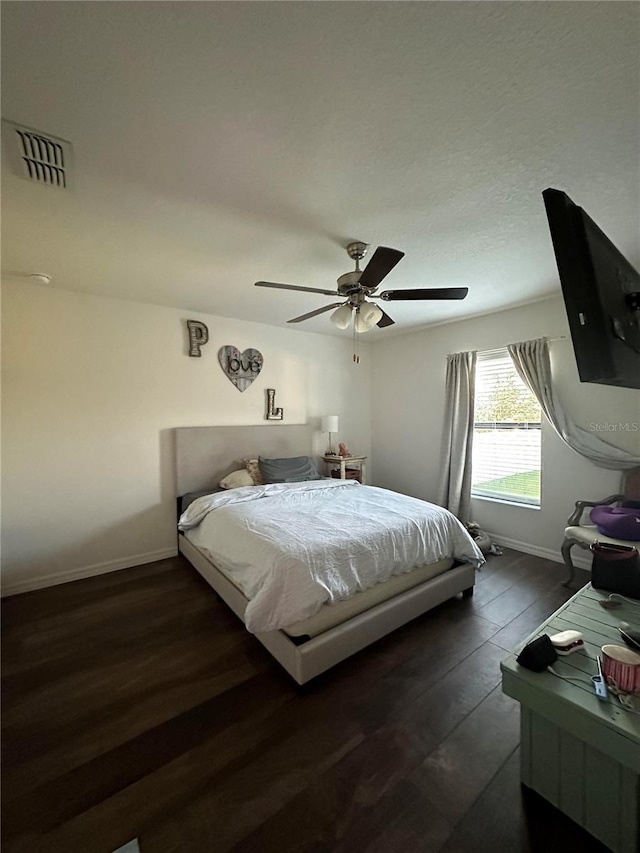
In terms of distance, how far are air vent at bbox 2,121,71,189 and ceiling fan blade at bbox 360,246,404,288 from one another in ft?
4.60

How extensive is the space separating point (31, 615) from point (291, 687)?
80.5 inches

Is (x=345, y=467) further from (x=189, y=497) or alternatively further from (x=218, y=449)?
(x=189, y=497)

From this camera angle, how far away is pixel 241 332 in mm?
3893

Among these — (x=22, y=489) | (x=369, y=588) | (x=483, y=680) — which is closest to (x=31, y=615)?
(x=22, y=489)

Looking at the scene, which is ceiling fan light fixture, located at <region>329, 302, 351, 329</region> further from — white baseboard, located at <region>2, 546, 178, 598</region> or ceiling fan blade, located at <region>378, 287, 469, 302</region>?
white baseboard, located at <region>2, 546, 178, 598</region>

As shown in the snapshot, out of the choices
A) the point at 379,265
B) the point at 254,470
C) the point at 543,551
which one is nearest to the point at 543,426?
Result: the point at 543,551

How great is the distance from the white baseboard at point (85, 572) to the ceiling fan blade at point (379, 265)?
3199mm

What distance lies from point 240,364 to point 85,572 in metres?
2.52

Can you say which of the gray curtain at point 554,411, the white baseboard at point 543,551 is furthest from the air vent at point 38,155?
the white baseboard at point 543,551

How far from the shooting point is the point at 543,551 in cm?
336

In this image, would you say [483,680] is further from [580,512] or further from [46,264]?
[46,264]

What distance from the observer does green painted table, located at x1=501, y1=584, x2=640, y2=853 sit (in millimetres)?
1035

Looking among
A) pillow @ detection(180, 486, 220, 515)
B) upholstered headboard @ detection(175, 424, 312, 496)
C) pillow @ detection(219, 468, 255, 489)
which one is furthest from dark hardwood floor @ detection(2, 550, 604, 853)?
upholstered headboard @ detection(175, 424, 312, 496)

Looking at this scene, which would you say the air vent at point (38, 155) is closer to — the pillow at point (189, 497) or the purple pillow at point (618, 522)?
the pillow at point (189, 497)
